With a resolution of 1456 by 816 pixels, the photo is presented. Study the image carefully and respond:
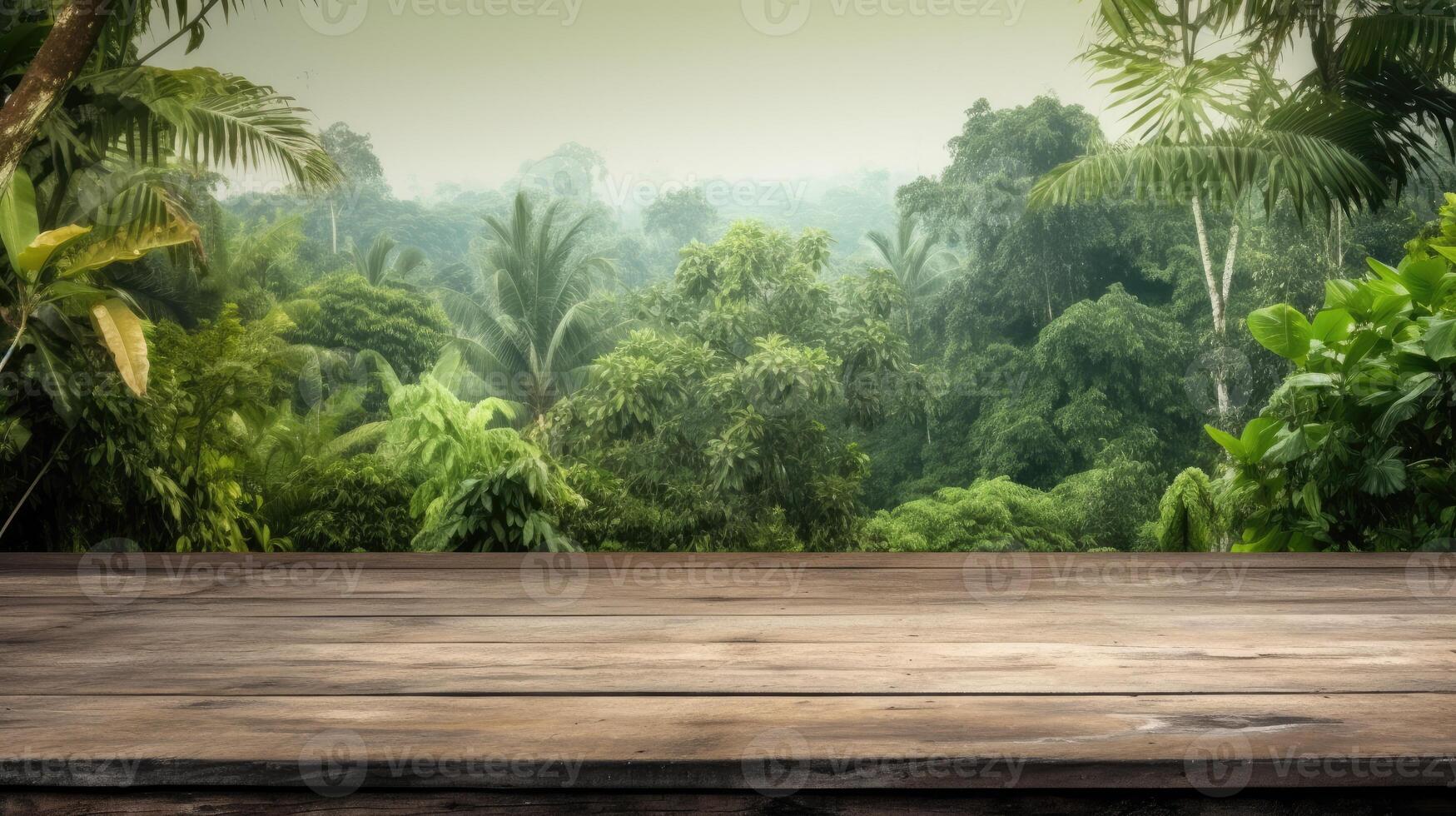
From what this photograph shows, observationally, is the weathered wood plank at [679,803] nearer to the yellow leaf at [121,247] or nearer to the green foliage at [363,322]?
the yellow leaf at [121,247]

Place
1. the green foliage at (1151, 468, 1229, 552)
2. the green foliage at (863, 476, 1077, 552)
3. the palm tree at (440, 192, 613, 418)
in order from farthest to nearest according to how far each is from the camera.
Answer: the palm tree at (440, 192, 613, 418), the green foliage at (863, 476, 1077, 552), the green foliage at (1151, 468, 1229, 552)

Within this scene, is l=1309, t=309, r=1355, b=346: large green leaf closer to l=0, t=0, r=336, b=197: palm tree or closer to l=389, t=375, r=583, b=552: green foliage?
l=389, t=375, r=583, b=552: green foliage

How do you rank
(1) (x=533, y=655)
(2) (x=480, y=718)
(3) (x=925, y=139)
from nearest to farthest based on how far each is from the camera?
(2) (x=480, y=718) → (1) (x=533, y=655) → (3) (x=925, y=139)

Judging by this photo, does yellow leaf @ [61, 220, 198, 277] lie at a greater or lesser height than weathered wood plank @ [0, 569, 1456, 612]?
greater

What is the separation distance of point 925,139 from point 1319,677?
449cm

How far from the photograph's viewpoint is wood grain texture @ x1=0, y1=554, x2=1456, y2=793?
0.74 metres

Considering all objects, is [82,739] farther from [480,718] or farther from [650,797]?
[650,797]

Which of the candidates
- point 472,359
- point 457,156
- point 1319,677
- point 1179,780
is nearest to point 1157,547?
point 472,359

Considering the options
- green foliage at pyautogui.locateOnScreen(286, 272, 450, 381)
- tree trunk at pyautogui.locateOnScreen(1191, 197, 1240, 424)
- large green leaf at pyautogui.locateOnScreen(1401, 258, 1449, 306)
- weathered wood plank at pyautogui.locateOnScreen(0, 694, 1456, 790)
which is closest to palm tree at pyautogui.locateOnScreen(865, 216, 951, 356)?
tree trunk at pyautogui.locateOnScreen(1191, 197, 1240, 424)

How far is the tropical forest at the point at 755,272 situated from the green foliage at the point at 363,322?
0.05 feet

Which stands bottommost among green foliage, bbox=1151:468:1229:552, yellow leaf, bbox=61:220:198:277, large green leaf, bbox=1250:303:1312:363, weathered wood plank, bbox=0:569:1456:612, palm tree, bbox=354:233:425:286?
green foliage, bbox=1151:468:1229:552

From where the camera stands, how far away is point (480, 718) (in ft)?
2.77

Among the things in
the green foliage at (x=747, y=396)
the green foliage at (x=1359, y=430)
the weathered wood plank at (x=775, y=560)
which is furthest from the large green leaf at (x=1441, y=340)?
the green foliage at (x=747, y=396)

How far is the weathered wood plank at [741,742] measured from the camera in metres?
0.74
